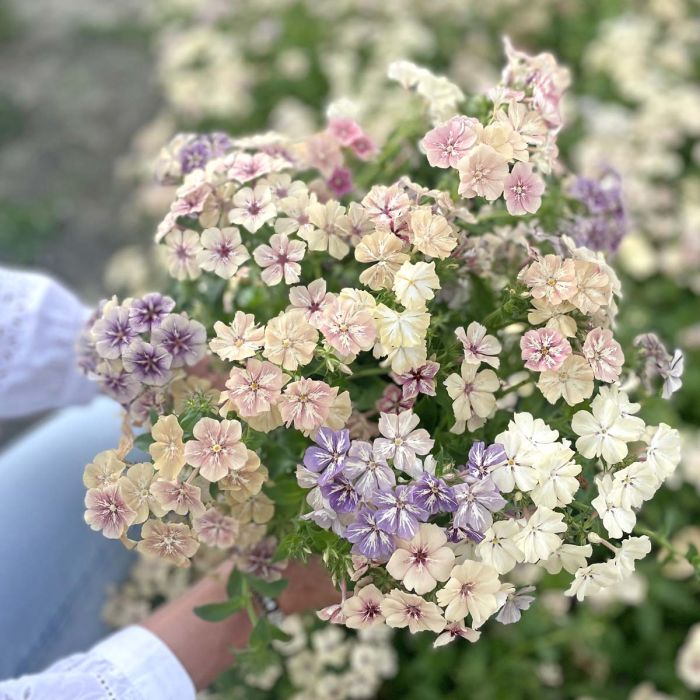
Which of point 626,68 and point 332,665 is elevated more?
point 626,68

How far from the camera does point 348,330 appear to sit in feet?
2.23

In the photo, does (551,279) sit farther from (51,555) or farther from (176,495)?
(51,555)

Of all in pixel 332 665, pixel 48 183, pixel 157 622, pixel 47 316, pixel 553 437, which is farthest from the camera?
pixel 48 183

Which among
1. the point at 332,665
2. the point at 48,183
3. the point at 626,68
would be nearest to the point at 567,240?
the point at 332,665

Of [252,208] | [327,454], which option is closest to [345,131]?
[252,208]

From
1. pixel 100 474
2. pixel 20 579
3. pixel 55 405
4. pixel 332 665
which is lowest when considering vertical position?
pixel 332 665

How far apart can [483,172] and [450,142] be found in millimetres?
47

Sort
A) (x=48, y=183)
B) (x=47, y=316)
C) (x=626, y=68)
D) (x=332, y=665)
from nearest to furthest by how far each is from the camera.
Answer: (x=47, y=316), (x=332, y=665), (x=626, y=68), (x=48, y=183)

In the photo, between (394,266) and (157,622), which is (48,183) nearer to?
(157,622)

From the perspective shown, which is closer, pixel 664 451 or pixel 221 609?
pixel 664 451

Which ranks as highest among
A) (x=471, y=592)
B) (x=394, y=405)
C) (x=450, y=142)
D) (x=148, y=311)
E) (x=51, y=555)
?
(x=450, y=142)

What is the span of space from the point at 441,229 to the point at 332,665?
0.91 metres

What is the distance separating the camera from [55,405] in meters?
1.20

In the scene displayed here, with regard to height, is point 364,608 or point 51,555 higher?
point 364,608
